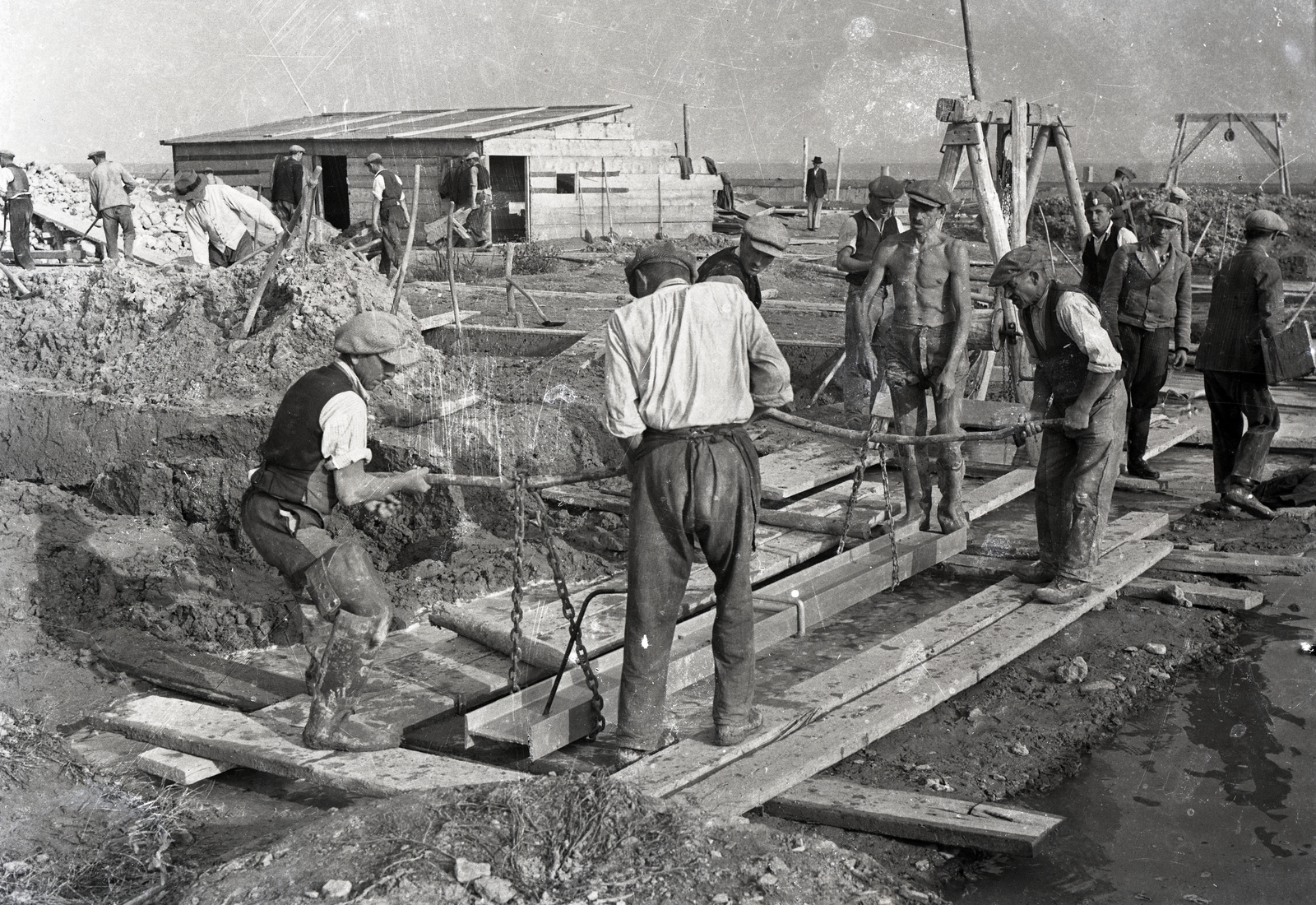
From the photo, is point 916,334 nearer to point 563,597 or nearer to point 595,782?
point 563,597

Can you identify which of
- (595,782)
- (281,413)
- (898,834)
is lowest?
(898,834)

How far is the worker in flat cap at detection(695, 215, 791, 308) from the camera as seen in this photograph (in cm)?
566

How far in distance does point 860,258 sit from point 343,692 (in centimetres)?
600

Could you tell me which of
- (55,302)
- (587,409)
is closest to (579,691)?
(587,409)

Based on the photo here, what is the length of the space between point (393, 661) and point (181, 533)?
273 centimetres

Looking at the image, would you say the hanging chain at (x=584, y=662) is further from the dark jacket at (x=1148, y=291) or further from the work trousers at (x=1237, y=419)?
the work trousers at (x=1237, y=419)

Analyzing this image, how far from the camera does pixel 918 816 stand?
4297 millimetres

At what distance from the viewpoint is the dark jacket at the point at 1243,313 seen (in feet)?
26.7

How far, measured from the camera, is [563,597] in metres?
5.11

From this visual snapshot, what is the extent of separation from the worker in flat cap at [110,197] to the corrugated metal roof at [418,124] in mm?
7401

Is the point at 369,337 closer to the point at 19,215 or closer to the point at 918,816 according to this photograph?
the point at 918,816

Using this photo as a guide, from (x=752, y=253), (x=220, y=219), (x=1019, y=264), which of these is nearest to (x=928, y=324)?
(x=1019, y=264)

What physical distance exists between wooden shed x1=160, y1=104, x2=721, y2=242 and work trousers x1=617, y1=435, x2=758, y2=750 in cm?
1899

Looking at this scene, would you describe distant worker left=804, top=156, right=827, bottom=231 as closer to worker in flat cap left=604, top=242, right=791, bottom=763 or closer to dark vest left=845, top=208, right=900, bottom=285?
dark vest left=845, top=208, right=900, bottom=285
